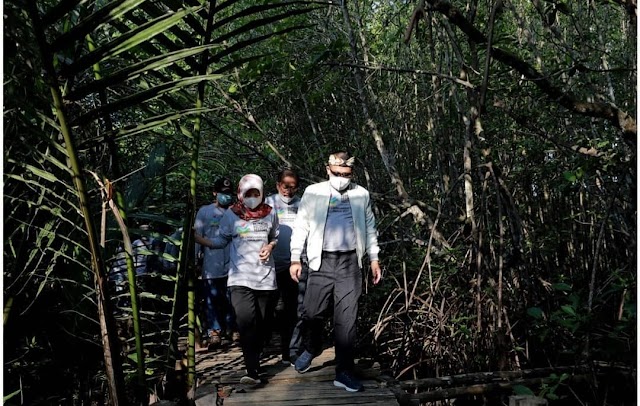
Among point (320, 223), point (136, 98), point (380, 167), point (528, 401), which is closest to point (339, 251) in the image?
point (320, 223)

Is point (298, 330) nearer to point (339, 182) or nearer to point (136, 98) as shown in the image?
point (339, 182)

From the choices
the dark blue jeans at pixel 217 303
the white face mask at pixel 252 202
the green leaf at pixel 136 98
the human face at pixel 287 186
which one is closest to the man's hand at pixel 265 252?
the white face mask at pixel 252 202

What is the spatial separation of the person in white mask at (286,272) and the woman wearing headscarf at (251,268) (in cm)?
47

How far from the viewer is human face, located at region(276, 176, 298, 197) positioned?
14.8 feet

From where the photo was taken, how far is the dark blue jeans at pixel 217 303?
5152 mm

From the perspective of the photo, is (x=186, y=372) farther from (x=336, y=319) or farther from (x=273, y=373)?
(x=273, y=373)

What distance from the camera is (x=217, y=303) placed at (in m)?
5.19

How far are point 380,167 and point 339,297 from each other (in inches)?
161

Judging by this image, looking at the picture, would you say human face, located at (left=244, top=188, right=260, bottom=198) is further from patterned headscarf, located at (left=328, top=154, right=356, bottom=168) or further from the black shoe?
the black shoe

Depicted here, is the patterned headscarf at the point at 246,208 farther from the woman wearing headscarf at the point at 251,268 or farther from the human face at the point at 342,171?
the human face at the point at 342,171

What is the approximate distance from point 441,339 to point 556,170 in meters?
1.50

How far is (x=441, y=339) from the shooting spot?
4.88 meters

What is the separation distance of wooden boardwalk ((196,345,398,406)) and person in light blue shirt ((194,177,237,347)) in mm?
632

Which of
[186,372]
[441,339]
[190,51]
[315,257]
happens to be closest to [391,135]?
[441,339]
